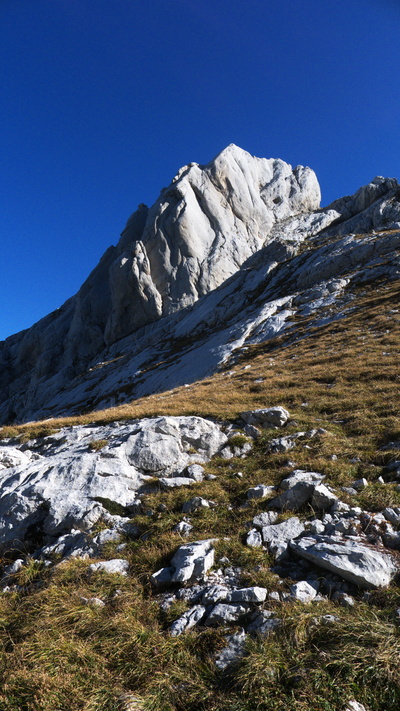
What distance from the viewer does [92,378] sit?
216ft

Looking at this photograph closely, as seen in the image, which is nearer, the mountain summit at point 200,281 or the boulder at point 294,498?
the boulder at point 294,498

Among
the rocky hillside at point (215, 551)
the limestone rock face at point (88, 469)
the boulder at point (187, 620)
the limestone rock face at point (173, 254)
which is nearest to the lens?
the rocky hillside at point (215, 551)

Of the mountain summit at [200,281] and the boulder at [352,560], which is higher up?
the mountain summit at [200,281]

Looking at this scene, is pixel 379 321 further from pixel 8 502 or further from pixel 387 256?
pixel 8 502

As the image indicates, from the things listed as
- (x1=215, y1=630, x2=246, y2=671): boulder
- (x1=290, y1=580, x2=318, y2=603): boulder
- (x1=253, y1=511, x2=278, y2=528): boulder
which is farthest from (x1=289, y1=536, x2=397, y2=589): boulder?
(x1=215, y1=630, x2=246, y2=671): boulder

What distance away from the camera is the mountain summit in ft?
152

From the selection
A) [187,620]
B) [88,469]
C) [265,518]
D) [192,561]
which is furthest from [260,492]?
[88,469]

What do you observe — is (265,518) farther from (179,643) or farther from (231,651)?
(179,643)

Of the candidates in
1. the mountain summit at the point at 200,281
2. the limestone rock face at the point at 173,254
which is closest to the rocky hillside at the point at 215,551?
the mountain summit at the point at 200,281

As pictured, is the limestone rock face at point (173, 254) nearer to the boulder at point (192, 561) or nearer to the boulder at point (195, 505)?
the boulder at point (195, 505)

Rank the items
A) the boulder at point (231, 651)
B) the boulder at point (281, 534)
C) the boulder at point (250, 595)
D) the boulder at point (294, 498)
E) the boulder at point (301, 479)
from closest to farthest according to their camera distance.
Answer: the boulder at point (231, 651)
the boulder at point (250, 595)
the boulder at point (281, 534)
the boulder at point (294, 498)
the boulder at point (301, 479)

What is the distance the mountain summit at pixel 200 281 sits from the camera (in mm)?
46281

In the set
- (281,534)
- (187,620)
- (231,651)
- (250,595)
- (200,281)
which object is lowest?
(281,534)

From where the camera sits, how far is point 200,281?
89812mm
